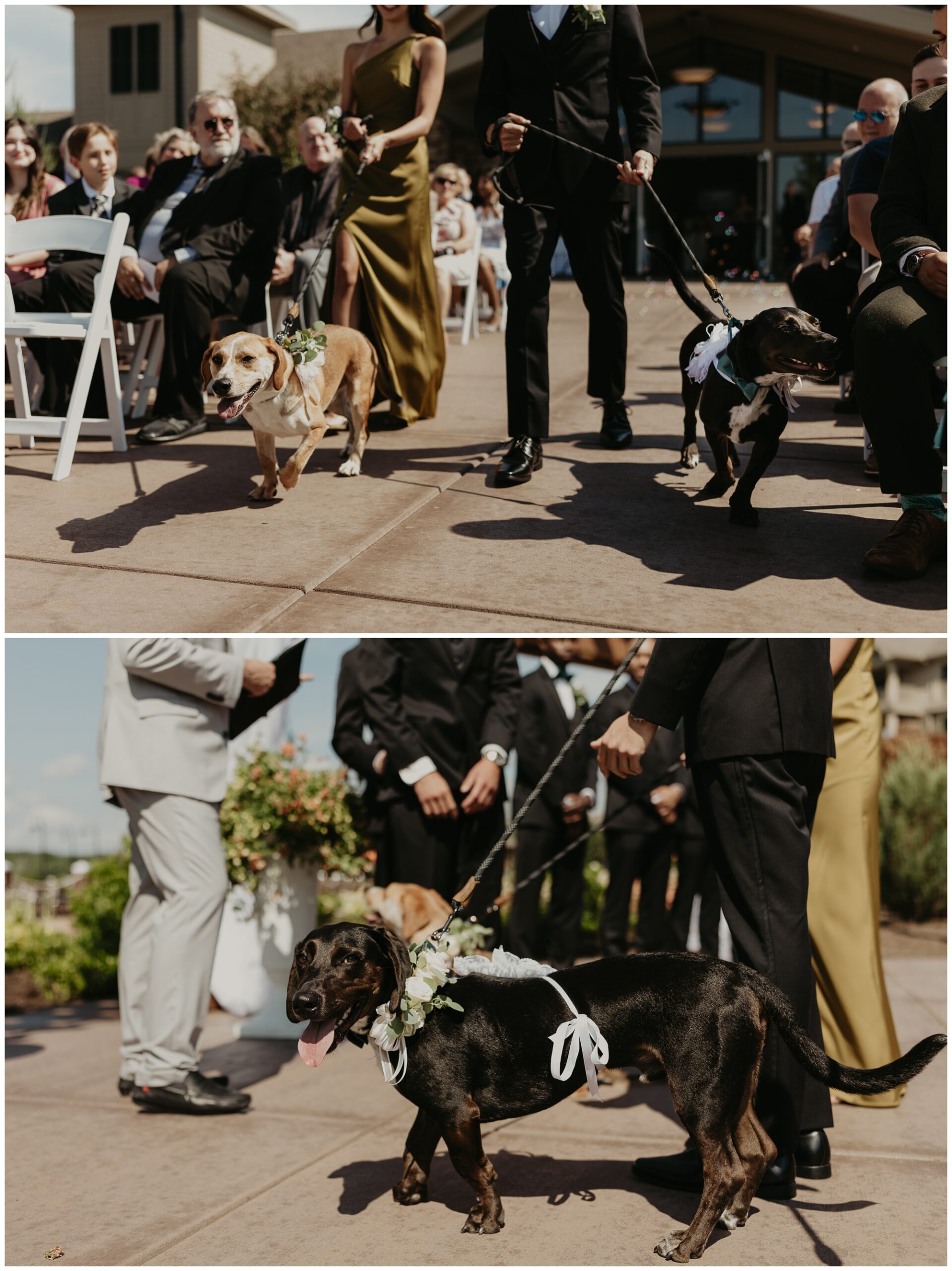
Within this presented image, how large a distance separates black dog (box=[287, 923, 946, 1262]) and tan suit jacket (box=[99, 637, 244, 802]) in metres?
1.34

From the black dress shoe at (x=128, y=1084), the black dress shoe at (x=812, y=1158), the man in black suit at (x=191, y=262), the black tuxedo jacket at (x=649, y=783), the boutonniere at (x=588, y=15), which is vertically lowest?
the black dress shoe at (x=128, y=1084)

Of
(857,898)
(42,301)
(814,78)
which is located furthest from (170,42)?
(857,898)

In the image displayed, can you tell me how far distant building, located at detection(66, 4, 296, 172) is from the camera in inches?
1029

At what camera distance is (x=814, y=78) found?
23.0 metres

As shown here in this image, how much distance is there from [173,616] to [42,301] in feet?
12.4

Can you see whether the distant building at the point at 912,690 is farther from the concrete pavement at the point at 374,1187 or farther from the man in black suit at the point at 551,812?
the concrete pavement at the point at 374,1187

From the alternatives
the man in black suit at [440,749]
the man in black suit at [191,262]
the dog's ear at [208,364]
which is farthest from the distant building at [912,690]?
the dog's ear at [208,364]

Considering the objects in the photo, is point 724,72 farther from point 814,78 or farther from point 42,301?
point 42,301

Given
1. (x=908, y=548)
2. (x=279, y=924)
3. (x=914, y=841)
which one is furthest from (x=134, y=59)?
(x=908, y=548)

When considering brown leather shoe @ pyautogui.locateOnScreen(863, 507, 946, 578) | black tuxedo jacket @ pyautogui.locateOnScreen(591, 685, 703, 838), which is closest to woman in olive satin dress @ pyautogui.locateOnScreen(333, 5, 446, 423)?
black tuxedo jacket @ pyautogui.locateOnScreen(591, 685, 703, 838)

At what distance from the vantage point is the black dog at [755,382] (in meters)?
3.92

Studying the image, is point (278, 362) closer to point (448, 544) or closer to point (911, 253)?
point (448, 544)

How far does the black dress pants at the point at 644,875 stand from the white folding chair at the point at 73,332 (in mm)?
3273

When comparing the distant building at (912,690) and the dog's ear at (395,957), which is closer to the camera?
the dog's ear at (395,957)
